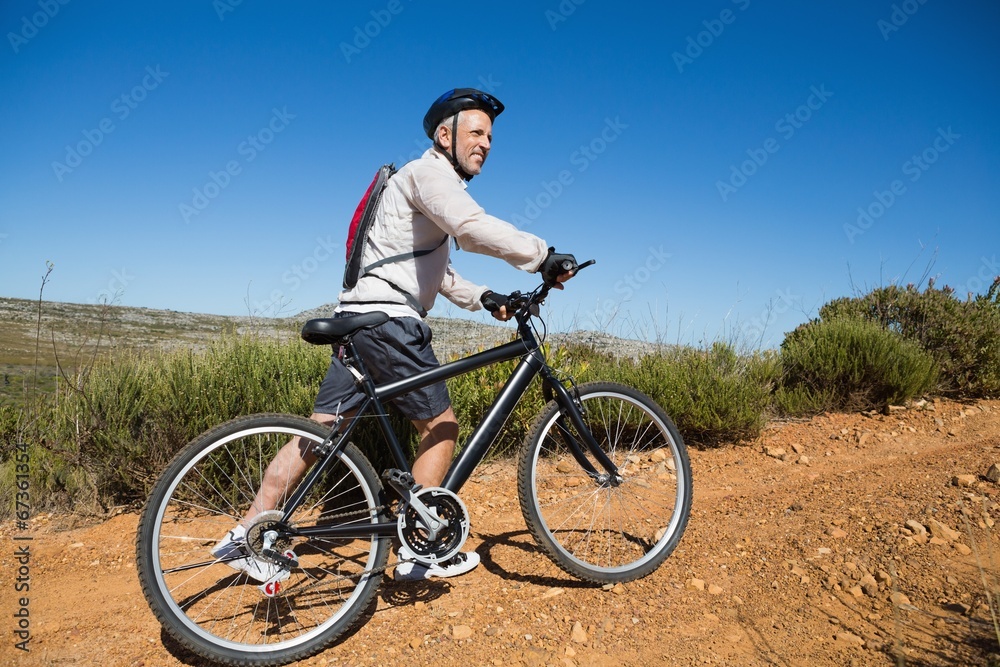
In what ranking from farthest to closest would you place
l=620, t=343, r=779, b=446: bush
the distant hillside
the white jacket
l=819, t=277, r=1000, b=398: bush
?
l=819, t=277, r=1000, b=398: bush < l=620, t=343, r=779, b=446: bush < the distant hillside < the white jacket

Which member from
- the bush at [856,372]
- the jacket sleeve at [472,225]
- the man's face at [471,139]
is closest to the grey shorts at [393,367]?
the jacket sleeve at [472,225]

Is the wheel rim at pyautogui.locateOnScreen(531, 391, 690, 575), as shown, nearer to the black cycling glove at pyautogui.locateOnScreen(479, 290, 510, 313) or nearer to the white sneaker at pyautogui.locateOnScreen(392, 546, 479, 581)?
the white sneaker at pyautogui.locateOnScreen(392, 546, 479, 581)

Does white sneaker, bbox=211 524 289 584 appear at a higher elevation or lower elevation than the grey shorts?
lower

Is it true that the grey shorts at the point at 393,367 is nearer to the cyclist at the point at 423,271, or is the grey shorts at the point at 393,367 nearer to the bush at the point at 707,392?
the cyclist at the point at 423,271

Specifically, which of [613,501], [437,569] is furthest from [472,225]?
[613,501]

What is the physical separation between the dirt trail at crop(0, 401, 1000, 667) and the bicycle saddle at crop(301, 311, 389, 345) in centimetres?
132

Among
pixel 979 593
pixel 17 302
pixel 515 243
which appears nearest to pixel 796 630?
pixel 979 593

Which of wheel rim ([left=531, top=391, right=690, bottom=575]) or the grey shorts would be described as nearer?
the grey shorts

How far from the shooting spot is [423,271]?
299cm

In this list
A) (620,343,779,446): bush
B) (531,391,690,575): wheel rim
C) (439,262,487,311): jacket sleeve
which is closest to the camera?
(531,391,690,575): wheel rim

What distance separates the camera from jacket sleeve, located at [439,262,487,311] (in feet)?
11.1

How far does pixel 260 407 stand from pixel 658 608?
3.05 metres

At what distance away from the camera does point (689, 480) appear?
133 inches

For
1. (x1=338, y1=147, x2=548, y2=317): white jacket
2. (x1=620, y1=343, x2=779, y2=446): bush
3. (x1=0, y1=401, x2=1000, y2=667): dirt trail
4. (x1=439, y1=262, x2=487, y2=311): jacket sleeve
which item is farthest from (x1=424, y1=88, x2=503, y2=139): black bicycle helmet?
(x1=620, y1=343, x2=779, y2=446): bush
